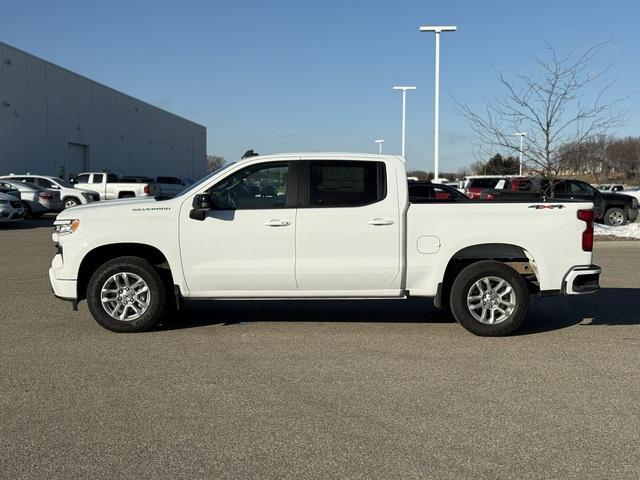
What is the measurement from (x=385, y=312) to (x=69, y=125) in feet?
136

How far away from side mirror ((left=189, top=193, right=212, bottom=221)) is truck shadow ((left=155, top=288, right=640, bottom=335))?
4.64ft

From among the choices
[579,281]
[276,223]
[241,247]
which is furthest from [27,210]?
[579,281]

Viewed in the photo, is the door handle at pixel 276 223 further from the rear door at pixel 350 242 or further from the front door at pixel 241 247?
the rear door at pixel 350 242

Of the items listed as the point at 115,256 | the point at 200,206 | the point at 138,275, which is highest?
the point at 200,206

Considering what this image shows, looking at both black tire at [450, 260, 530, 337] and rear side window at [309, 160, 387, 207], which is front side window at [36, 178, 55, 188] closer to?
rear side window at [309, 160, 387, 207]

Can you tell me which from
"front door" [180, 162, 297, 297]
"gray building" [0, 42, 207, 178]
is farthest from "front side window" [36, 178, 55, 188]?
"front door" [180, 162, 297, 297]

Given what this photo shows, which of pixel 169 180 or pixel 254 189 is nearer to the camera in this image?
pixel 254 189

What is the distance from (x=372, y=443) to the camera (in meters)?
4.23

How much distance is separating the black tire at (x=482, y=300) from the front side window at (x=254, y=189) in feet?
6.88

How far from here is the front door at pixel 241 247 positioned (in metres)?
6.96

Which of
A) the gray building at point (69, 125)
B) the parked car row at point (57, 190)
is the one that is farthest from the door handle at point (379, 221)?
the gray building at point (69, 125)

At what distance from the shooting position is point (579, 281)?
702 cm

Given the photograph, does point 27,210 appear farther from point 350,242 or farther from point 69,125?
point 69,125

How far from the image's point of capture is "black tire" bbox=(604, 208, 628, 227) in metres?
22.4
